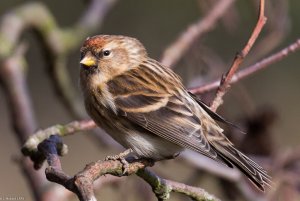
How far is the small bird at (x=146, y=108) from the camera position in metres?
2.83

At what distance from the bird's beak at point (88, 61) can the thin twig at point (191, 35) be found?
13.7 inches

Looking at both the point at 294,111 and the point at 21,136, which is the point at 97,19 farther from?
the point at 294,111

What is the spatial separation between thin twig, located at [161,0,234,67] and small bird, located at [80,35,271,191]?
16 centimetres

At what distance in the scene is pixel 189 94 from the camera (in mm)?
3082

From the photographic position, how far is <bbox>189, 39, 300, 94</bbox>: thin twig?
2.77 metres

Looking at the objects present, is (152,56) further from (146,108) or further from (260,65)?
(260,65)

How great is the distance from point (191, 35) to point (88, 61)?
52 centimetres

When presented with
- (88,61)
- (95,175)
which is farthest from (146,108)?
(95,175)

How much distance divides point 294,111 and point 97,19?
18.2 ft

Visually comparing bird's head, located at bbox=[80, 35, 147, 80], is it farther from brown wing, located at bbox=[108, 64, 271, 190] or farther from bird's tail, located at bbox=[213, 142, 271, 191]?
bird's tail, located at bbox=[213, 142, 271, 191]

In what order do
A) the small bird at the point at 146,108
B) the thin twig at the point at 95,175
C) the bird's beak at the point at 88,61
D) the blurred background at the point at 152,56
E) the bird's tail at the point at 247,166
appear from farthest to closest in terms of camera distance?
1. the blurred background at the point at 152,56
2. the bird's beak at the point at 88,61
3. the small bird at the point at 146,108
4. the bird's tail at the point at 247,166
5. the thin twig at the point at 95,175

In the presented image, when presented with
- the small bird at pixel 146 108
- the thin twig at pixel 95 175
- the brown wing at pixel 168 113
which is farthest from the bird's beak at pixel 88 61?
the thin twig at pixel 95 175

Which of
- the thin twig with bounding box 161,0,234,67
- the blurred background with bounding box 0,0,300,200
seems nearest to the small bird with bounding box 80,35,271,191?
the thin twig with bounding box 161,0,234,67

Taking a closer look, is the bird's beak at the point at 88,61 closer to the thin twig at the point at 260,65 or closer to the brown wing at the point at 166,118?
the brown wing at the point at 166,118
